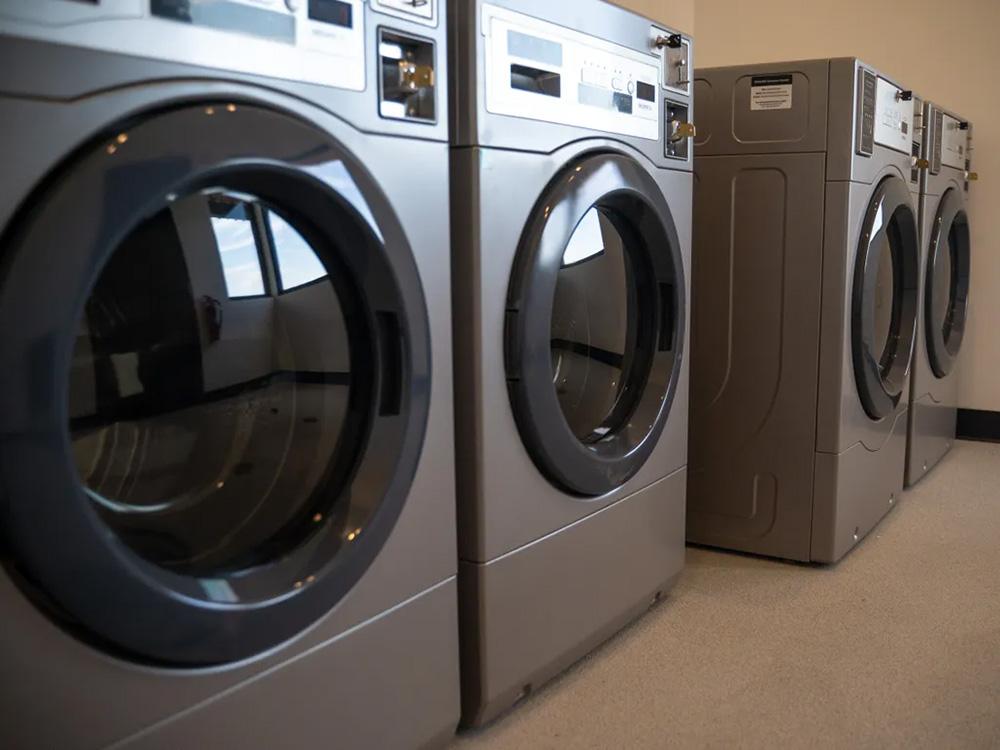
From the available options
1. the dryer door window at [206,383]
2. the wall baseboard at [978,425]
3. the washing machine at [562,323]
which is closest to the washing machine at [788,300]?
the washing machine at [562,323]

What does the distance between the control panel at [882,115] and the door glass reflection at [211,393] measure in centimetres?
139

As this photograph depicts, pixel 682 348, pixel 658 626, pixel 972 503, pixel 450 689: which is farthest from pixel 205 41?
pixel 972 503

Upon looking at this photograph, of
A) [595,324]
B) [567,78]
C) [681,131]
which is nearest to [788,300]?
[681,131]

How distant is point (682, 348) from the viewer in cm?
168

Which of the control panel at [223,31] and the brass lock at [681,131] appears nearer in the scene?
the control panel at [223,31]

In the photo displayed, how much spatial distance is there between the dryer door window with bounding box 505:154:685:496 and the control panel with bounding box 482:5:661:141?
0.27 ft

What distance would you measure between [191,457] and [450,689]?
0.53 m

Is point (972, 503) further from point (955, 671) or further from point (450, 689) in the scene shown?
point (450, 689)

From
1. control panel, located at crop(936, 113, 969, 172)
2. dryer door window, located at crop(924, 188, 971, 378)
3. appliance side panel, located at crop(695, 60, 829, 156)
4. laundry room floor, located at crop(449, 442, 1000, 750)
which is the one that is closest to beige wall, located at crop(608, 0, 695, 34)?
appliance side panel, located at crop(695, 60, 829, 156)

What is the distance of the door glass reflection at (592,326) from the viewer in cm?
143

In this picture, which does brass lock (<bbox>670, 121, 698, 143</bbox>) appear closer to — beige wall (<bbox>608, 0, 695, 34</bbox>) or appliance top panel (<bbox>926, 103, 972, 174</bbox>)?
beige wall (<bbox>608, 0, 695, 34</bbox>)

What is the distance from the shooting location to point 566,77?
1.34 metres

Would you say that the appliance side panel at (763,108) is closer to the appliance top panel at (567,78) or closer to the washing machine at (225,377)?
the appliance top panel at (567,78)

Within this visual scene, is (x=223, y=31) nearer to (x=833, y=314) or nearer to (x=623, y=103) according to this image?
(x=623, y=103)
